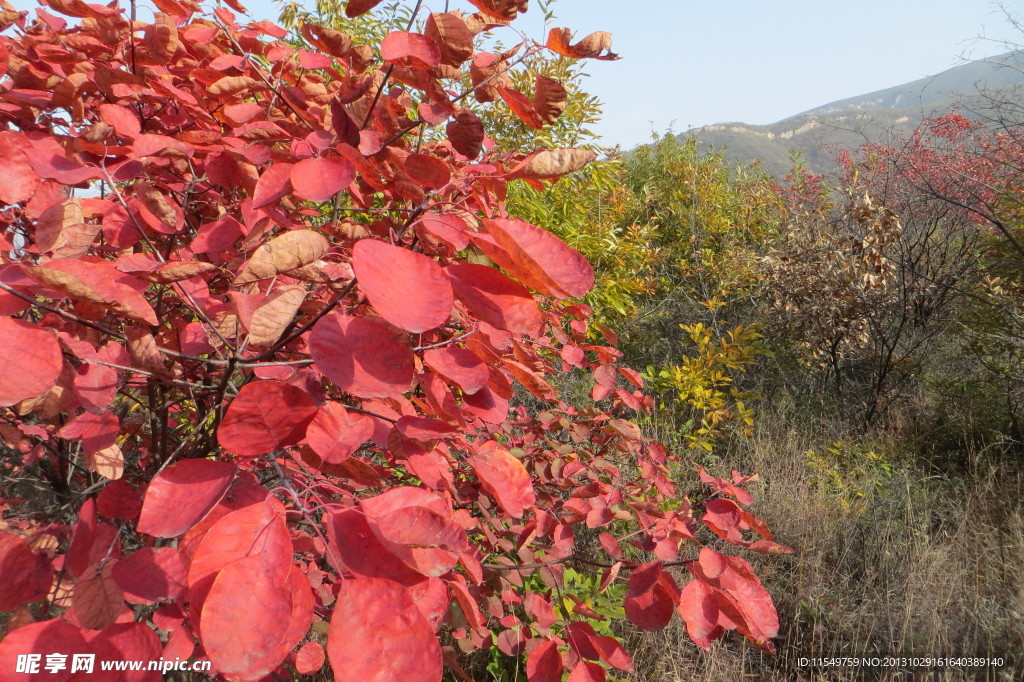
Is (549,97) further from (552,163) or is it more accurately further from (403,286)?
(403,286)

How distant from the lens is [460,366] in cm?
55

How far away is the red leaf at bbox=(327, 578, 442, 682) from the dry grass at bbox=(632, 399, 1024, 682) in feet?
6.18

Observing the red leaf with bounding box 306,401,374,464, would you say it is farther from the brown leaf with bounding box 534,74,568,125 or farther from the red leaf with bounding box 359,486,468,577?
the brown leaf with bounding box 534,74,568,125

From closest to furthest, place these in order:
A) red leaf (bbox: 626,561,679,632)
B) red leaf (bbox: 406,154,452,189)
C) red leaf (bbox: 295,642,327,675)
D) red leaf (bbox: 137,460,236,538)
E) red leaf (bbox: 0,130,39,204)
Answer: red leaf (bbox: 137,460,236,538)
red leaf (bbox: 406,154,452,189)
red leaf (bbox: 0,130,39,204)
red leaf (bbox: 626,561,679,632)
red leaf (bbox: 295,642,327,675)

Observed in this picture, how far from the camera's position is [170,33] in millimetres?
914

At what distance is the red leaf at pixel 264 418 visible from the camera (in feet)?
1.58

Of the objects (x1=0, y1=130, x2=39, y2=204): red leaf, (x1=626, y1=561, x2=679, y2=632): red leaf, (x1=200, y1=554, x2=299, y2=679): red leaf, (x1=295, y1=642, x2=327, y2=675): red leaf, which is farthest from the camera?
(x1=295, y1=642, x2=327, y2=675): red leaf

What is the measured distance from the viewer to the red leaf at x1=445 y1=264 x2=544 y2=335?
0.48 meters

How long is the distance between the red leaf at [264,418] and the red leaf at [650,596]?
21.2 inches

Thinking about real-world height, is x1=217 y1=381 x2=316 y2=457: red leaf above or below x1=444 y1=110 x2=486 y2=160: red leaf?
below

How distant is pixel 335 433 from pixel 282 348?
0.27 metres

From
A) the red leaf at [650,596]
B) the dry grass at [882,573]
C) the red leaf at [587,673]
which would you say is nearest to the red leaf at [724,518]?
the red leaf at [650,596]

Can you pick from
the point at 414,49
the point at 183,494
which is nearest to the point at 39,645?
the point at 183,494

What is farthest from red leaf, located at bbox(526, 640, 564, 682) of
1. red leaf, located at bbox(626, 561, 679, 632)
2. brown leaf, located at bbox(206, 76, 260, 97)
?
brown leaf, located at bbox(206, 76, 260, 97)
